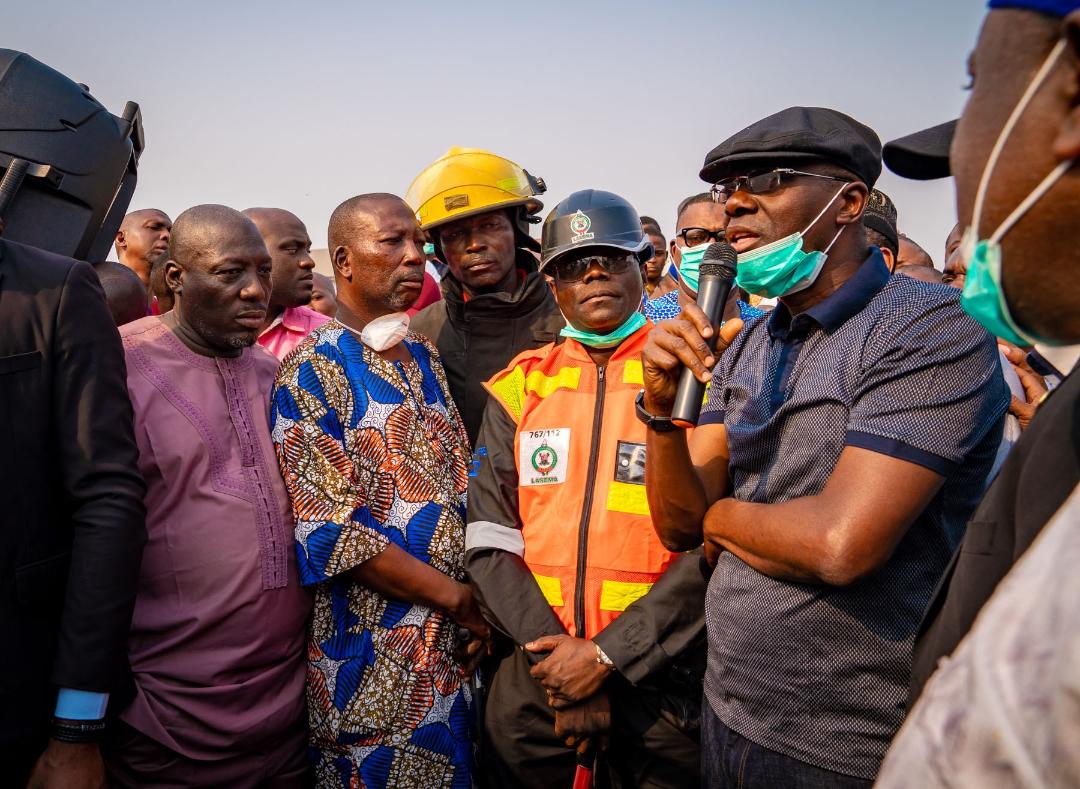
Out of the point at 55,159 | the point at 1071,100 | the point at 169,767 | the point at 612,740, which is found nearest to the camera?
the point at 1071,100

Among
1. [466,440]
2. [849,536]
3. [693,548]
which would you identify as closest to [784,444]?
[849,536]

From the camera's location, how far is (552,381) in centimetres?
318

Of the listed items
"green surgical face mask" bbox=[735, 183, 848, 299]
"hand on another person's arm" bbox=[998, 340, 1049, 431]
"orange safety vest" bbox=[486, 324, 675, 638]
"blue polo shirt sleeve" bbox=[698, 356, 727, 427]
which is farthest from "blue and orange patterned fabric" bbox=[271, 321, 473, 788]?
"hand on another person's arm" bbox=[998, 340, 1049, 431]

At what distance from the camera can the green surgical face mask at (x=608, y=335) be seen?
10.6 ft

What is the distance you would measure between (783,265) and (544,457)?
3.88 feet

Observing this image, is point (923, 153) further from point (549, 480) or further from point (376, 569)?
point (376, 569)

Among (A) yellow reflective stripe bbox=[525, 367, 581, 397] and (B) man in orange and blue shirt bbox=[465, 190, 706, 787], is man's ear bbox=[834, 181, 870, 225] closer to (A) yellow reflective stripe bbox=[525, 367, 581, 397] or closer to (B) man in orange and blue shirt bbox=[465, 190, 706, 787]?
(B) man in orange and blue shirt bbox=[465, 190, 706, 787]

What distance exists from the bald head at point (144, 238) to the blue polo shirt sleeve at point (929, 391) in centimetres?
576

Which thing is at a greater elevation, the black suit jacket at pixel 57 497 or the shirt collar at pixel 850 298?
the shirt collar at pixel 850 298

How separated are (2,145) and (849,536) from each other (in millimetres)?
2557

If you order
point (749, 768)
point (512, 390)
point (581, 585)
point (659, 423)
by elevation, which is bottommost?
point (749, 768)

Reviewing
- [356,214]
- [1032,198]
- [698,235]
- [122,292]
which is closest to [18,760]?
[356,214]

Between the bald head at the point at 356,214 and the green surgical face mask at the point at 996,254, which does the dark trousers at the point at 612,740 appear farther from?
the green surgical face mask at the point at 996,254

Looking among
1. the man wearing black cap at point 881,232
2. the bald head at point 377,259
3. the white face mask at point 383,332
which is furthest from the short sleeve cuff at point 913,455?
the bald head at point 377,259
